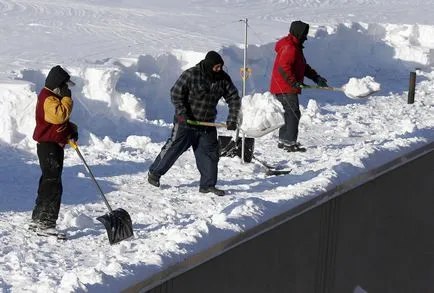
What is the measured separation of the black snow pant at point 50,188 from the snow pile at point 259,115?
2.59 m

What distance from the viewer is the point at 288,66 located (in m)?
12.0

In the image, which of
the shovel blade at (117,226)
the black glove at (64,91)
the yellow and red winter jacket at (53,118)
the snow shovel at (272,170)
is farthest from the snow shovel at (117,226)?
the snow shovel at (272,170)

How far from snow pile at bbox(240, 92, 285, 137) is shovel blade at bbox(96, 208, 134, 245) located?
263cm

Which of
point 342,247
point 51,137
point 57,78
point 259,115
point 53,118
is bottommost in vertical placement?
point 342,247

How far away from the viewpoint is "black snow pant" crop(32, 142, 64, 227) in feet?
28.0

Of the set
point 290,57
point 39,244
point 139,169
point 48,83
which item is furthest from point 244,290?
point 290,57

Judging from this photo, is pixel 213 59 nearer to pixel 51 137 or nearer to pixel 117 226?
pixel 51 137

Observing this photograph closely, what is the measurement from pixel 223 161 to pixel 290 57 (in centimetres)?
145

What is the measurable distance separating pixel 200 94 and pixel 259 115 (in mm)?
845

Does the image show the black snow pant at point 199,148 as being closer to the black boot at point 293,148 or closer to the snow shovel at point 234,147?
the snow shovel at point 234,147

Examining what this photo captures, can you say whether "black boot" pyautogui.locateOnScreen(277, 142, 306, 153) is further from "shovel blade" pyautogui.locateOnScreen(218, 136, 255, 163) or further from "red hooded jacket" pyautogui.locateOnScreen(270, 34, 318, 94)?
"shovel blade" pyautogui.locateOnScreen(218, 136, 255, 163)

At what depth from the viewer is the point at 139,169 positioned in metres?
11.1

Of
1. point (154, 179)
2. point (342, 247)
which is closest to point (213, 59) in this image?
point (154, 179)

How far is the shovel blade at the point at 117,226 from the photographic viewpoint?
8195 millimetres
